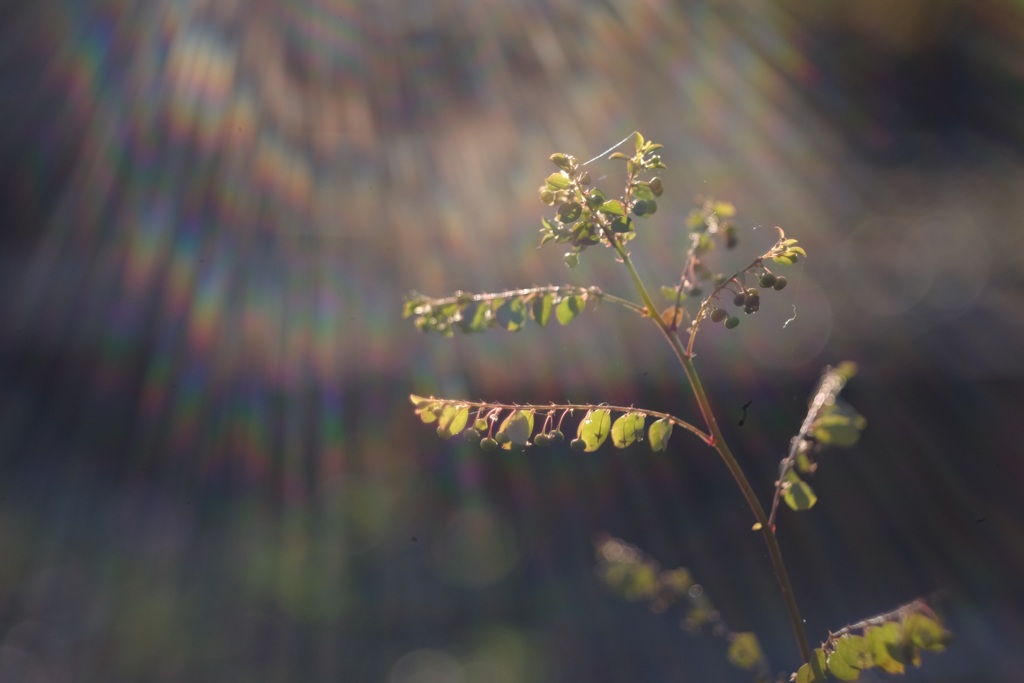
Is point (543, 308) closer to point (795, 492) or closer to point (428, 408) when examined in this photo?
point (428, 408)

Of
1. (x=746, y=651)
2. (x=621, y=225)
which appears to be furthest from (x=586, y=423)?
(x=746, y=651)

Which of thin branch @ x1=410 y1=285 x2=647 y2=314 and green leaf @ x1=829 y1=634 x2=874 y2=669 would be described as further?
thin branch @ x1=410 y1=285 x2=647 y2=314

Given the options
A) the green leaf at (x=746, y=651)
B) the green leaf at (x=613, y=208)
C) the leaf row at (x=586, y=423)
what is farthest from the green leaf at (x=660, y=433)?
the green leaf at (x=746, y=651)

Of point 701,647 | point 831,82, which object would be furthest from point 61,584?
point 831,82

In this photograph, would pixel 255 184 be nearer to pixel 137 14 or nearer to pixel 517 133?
pixel 137 14

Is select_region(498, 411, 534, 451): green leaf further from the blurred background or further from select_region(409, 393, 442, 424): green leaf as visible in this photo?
the blurred background

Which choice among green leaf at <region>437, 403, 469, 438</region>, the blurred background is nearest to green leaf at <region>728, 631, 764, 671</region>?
green leaf at <region>437, 403, 469, 438</region>
